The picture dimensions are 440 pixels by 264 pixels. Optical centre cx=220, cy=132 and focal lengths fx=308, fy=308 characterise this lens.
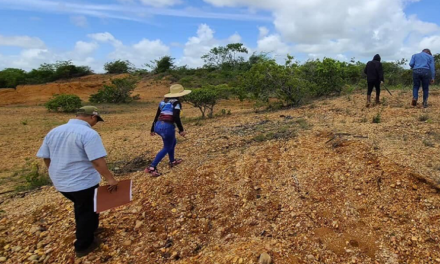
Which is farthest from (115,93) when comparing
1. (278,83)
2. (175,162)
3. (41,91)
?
(175,162)

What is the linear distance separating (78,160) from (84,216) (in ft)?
1.85

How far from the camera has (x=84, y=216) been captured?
2.81 m

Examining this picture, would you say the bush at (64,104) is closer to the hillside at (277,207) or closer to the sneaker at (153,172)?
the hillside at (277,207)

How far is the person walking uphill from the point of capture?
2.58 meters

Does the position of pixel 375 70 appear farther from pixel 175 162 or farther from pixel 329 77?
pixel 175 162

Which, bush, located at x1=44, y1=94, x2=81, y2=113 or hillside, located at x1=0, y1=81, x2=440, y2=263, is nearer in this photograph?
hillside, located at x1=0, y1=81, x2=440, y2=263

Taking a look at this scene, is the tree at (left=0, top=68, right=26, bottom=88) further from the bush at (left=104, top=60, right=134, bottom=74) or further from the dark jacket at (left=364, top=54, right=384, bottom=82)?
the dark jacket at (left=364, top=54, right=384, bottom=82)

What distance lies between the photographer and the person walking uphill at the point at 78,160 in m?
2.58

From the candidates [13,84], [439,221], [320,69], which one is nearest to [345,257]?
[439,221]

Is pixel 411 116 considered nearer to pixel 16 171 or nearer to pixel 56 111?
pixel 16 171

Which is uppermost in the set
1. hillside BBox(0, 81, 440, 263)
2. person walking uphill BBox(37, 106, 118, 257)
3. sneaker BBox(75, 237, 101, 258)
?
person walking uphill BBox(37, 106, 118, 257)

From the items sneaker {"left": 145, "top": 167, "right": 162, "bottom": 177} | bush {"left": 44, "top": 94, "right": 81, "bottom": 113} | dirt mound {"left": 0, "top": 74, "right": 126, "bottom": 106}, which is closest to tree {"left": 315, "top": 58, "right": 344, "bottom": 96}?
sneaker {"left": 145, "top": 167, "right": 162, "bottom": 177}

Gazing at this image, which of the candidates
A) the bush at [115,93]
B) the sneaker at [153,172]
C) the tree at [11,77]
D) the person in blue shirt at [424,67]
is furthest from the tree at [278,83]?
the tree at [11,77]

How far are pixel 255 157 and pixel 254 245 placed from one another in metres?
1.95
